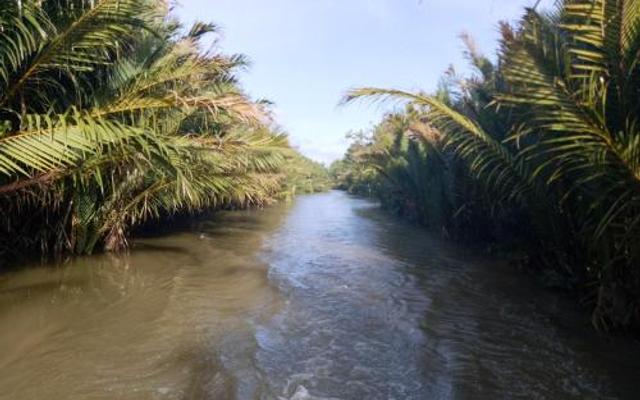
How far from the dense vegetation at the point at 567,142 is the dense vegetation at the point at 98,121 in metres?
2.57

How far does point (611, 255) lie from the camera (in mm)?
4848

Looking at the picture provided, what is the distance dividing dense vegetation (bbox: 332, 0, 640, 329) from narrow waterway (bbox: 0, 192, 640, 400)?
0.62 meters

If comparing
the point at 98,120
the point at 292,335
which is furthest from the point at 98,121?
the point at 292,335

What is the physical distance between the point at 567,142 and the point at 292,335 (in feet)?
12.0

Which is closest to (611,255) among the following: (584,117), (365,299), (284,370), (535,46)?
(584,117)

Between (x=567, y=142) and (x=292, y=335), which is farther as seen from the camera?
(x=567, y=142)

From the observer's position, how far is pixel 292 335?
4.88 meters

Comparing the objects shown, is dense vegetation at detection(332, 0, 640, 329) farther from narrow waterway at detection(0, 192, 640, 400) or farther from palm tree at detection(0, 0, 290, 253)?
palm tree at detection(0, 0, 290, 253)

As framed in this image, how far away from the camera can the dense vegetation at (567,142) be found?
13.4 ft

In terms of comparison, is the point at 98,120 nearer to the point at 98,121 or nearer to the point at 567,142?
the point at 98,121

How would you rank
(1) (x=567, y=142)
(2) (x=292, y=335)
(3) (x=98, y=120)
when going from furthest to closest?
(1) (x=567, y=142)
(3) (x=98, y=120)
(2) (x=292, y=335)

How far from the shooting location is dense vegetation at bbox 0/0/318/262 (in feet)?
16.0

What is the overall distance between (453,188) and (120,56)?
712 cm

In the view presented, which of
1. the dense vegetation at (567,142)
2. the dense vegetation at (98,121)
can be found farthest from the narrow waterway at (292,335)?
the dense vegetation at (98,121)
